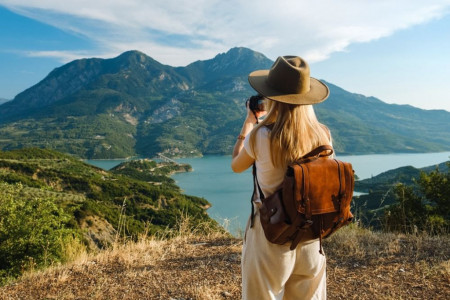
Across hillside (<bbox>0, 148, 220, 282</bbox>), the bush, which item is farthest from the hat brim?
the bush

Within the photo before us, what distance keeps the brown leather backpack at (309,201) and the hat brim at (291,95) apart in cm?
21

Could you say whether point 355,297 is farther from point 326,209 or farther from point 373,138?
point 373,138

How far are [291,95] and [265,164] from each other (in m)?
0.31

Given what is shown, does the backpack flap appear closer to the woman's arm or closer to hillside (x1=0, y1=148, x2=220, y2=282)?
the woman's arm

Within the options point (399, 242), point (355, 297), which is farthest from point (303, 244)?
point (399, 242)

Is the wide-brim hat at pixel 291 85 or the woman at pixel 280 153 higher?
the wide-brim hat at pixel 291 85

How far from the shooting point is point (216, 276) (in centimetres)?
295

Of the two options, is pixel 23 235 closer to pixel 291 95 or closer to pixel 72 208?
pixel 291 95

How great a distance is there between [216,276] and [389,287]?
4.70 ft

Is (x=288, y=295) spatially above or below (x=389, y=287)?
above

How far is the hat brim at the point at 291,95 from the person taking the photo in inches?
53.2

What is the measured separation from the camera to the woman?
135 centimetres

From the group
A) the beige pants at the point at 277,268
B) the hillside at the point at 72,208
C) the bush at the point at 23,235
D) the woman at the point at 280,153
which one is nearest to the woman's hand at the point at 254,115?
the woman at the point at 280,153

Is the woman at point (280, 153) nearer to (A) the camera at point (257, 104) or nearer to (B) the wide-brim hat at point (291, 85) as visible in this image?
(B) the wide-brim hat at point (291, 85)
